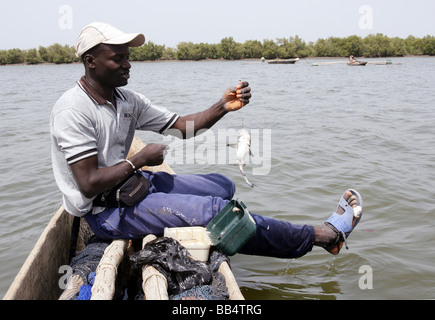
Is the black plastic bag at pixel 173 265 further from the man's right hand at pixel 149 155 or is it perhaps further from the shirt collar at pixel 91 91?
the shirt collar at pixel 91 91

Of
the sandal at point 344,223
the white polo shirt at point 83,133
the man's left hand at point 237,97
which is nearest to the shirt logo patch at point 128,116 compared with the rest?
the white polo shirt at point 83,133

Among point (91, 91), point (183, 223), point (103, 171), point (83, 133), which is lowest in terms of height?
point (183, 223)

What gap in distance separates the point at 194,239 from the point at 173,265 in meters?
0.36

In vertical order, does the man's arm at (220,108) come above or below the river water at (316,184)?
above

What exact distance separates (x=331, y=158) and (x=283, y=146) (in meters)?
1.46

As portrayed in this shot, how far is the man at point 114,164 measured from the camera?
303cm

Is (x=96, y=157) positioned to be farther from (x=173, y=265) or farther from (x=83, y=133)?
(x=173, y=265)

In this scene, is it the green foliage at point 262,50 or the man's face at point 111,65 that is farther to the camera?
the green foliage at point 262,50

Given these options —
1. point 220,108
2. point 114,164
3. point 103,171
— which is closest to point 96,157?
point 103,171

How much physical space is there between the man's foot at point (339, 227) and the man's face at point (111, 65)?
208cm

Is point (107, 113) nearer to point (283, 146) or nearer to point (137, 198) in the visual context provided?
point (137, 198)

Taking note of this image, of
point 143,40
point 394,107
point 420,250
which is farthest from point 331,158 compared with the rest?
point 394,107

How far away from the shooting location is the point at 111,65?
326 centimetres

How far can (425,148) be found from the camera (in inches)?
357
